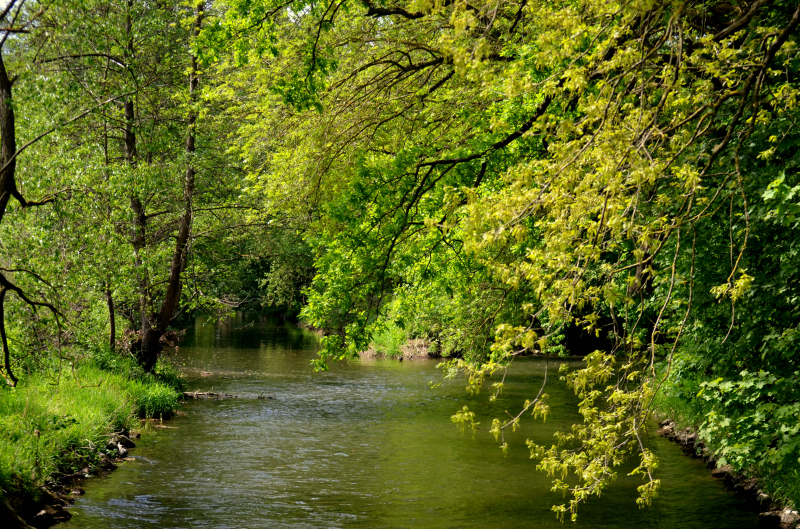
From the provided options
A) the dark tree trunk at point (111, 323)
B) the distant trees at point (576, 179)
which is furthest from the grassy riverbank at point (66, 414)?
the distant trees at point (576, 179)

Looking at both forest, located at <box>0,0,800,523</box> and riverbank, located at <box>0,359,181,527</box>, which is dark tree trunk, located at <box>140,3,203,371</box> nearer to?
forest, located at <box>0,0,800,523</box>

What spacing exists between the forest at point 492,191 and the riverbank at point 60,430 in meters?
0.07

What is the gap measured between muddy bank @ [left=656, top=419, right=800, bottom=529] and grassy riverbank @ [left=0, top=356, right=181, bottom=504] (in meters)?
10.6

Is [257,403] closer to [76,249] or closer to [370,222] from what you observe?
[76,249]

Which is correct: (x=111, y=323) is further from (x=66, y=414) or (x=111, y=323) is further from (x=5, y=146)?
(x=5, y=146)

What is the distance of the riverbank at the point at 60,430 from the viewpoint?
996 cm

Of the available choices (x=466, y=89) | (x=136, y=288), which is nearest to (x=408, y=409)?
(x=136, y=288)

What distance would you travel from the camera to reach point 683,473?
13.0m

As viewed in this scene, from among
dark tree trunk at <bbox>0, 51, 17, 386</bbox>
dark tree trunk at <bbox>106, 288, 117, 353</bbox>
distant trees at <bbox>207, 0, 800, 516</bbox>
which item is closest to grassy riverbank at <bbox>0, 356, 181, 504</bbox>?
dark tree trunk at <bbox>106, 288, 117, 353</bbox>

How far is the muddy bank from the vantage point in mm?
10062

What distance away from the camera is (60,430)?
12156mm

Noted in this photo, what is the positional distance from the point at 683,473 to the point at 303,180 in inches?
348

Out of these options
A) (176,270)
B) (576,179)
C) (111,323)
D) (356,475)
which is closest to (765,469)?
(356,475)

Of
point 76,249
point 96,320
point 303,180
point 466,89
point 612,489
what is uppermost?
point 466,89
